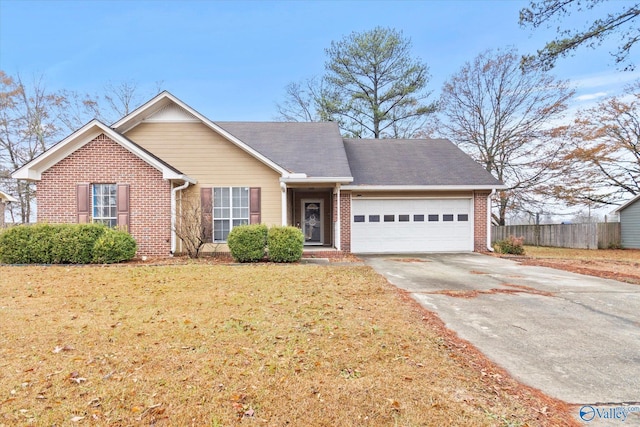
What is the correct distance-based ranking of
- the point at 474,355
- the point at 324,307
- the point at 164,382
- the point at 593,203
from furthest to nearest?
1. the point at 593,203
2. the point at 324,307
3. the point at 474,355
4. the point at 164,382

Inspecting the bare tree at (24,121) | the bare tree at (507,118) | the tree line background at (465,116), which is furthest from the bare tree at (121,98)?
the bare tree at (507,118)

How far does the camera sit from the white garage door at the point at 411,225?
14.2m

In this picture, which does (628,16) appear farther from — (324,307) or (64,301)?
(64,301)

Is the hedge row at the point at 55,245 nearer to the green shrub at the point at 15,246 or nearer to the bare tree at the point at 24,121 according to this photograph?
the green shrub at the point at 15,246

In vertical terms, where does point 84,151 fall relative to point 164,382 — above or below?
above

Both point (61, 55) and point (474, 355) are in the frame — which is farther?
point (61, 55)

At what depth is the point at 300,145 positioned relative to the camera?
14.9m

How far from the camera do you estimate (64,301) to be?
612cm

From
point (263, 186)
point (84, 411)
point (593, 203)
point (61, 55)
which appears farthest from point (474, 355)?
point (61, 55)

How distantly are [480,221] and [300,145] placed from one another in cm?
810

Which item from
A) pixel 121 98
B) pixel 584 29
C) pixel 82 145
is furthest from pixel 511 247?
pixel 121 98

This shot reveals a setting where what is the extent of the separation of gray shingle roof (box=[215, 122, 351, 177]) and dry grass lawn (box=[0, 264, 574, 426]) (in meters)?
7.23

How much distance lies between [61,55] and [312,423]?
99.4ft

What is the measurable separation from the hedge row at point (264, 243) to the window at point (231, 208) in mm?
1977
